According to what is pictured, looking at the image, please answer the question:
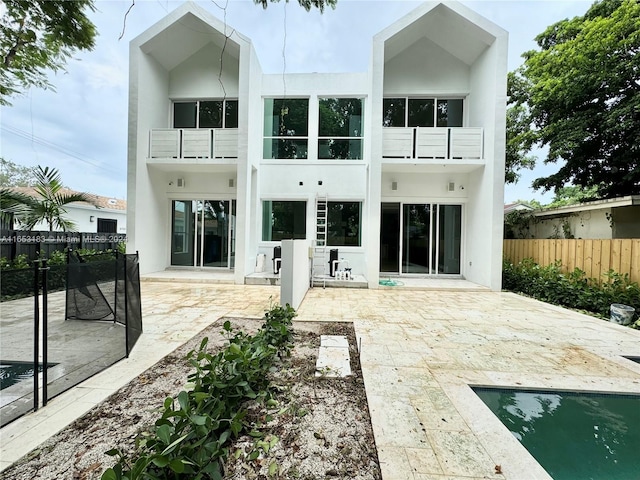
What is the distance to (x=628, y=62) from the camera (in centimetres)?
848

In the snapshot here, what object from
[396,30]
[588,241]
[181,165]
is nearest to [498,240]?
[588,241]

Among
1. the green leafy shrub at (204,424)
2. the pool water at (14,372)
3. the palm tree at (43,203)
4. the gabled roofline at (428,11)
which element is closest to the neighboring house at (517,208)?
the gabled roofline at (428,11)

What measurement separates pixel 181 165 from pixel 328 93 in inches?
201

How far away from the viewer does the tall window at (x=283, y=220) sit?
9.11m

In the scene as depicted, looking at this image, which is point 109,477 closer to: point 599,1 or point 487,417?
point 487,417

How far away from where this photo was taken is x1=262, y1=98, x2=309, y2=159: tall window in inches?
362

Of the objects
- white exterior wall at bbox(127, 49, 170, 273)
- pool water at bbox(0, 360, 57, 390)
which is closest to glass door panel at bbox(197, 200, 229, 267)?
white exterior wall at bbox(127, 49, 170, 273)

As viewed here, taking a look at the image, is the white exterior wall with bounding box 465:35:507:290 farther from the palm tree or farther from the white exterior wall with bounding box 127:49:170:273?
the palm tree

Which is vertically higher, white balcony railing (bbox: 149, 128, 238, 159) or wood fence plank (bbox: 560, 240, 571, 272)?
white balcony railing (bbox: 149, 128, 238, 159)

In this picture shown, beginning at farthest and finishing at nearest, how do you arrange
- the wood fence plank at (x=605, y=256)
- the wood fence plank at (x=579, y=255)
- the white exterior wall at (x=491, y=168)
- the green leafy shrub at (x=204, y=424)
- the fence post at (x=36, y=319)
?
the white exterior wall at (x=491, y=168) < the wood fence plank at (x=579, y=255) < the wood fence plank at (x=605, y=256) < the fence post at (x=36, y=319) < the green leafy shrub at (x=204, y=424)

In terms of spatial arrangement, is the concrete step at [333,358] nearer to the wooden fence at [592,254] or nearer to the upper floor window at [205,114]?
the wooden fence at [592,254]

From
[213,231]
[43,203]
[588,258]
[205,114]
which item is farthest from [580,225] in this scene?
[43,203]

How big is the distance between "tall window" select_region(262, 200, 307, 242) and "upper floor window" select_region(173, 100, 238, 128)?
3009 mm

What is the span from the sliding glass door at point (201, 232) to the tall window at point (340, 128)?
3813 mm
